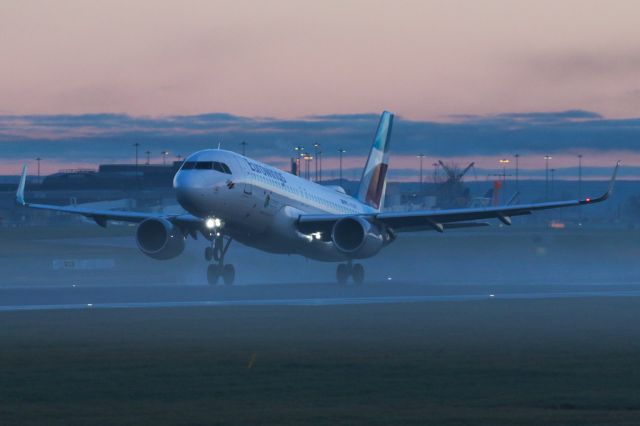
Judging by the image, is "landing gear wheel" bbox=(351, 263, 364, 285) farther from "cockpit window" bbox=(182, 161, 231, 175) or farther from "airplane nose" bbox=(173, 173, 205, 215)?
"airplane nose" bbox=(173, 173, 205, 215)

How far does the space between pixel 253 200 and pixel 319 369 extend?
25457 mm

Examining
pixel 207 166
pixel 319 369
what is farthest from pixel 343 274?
pixel 319 369

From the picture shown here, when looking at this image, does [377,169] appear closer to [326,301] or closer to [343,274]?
[343,274]

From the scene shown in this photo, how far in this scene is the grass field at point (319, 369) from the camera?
1434 cm

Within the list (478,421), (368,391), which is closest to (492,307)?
(368,391)

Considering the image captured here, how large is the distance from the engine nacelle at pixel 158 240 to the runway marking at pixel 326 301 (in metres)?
10.4

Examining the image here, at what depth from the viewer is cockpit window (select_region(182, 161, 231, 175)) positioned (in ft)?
139

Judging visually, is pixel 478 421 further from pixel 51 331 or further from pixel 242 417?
pixel 51 331

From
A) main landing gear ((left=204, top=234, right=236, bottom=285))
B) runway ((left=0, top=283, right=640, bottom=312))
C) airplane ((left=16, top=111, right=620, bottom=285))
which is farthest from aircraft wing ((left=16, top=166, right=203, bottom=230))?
runway ((left=0, top=283, right=640, bottom=312))

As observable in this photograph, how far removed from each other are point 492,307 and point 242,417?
66.6ft

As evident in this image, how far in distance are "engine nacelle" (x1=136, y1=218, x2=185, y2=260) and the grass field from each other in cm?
1636

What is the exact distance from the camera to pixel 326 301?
3650 centimetres

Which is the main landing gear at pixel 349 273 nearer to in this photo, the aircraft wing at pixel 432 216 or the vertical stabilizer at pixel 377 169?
the aircraft wing at pixel 432 216

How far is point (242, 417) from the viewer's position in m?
13.9
